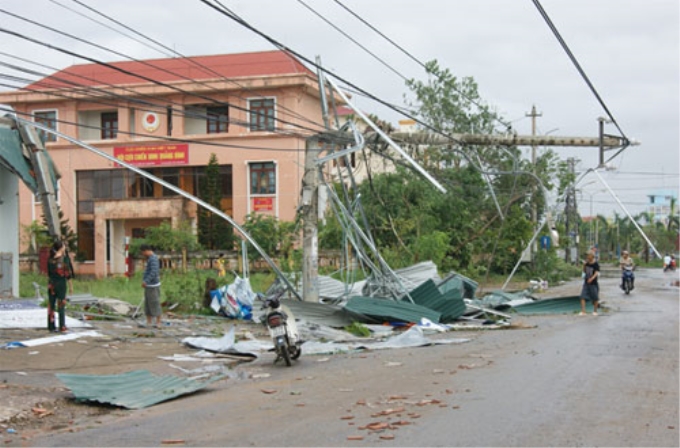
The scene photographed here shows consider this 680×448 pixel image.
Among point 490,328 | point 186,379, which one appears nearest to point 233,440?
point 186,379

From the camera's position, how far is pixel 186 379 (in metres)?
10.8

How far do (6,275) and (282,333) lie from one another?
12332 mm

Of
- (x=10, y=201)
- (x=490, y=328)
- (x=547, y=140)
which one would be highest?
(x=547, y=140)

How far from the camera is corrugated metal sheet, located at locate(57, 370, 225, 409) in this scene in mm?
9359

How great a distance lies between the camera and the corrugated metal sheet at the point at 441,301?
2056 cm

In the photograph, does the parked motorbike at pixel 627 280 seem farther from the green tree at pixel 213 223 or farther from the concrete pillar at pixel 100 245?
the concrete pillar at pixel 100 245

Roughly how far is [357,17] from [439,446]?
10.3 meters

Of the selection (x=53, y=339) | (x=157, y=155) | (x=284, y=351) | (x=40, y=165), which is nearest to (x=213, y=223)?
(x=157, y=155)

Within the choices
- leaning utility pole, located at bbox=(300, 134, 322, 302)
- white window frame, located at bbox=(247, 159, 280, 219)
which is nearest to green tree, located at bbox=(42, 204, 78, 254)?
white window frame, located at bbox=(247, 159, 280, 219)

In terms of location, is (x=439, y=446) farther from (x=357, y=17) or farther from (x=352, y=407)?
(x=357, y=17)

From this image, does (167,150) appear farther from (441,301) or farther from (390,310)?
(390,310)

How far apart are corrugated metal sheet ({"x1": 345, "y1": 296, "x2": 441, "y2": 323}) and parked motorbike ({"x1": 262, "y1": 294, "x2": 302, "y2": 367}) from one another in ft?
18.5

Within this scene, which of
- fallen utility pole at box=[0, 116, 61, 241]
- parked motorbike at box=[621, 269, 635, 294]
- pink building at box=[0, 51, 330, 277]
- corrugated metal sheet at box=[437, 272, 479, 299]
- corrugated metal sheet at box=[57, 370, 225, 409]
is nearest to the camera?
corrugated metal sheet at box=[57, 370, 225, 409]

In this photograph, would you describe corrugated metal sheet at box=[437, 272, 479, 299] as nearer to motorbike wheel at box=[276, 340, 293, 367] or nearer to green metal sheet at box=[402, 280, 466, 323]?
green metal sheet at box=[402, 280, 466, 323]
